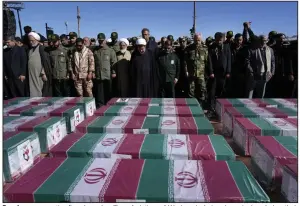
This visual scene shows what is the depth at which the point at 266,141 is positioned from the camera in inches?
92.4

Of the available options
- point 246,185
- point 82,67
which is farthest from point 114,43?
point 246,185

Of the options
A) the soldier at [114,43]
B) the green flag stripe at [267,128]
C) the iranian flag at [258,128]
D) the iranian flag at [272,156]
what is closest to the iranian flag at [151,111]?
the iranian flag at [258,128]

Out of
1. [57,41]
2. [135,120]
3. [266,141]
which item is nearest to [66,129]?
[135,120]

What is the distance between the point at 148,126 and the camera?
2.91 m

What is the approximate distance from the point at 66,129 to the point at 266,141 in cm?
220

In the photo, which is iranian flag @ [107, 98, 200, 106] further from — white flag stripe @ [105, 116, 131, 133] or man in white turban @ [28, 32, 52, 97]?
man in white turban @ [28, 32, 52, 97]

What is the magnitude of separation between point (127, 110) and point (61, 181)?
6.63ft

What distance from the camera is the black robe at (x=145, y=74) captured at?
17.2 ft

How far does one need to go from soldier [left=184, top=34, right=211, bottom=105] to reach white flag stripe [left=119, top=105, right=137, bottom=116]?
5.83ft

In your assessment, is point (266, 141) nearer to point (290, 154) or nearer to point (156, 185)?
point (290, 154)

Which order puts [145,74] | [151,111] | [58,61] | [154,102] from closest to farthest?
[151,111] < [154,102] < [145,74] < [58,61]

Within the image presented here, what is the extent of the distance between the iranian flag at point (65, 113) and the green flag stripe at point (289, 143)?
227cm

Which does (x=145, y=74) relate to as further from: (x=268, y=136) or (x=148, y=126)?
(x=268, y=136)

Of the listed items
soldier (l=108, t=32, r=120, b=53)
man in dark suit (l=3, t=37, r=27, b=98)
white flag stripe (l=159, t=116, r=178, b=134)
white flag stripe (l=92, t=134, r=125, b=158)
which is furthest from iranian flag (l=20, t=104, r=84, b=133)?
soldier (l=108, t=32, r=120, b=53)
